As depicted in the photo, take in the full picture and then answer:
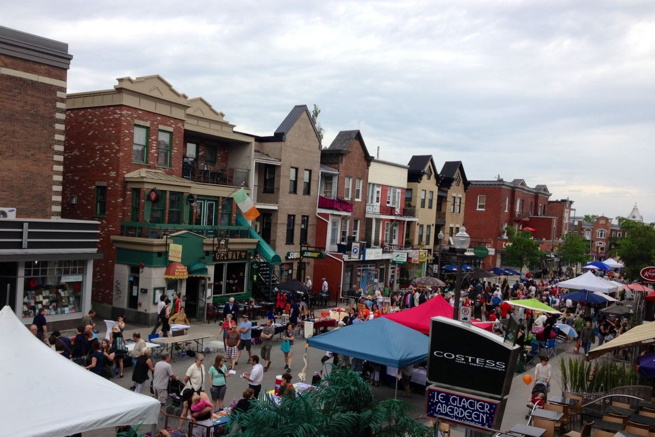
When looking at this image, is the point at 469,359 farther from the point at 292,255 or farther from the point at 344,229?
the point at 344,229

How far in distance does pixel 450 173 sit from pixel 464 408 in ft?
172

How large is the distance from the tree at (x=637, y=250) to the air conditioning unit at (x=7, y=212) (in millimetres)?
41311

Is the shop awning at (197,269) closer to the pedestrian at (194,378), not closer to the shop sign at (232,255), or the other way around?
the shop sign at (232,255)

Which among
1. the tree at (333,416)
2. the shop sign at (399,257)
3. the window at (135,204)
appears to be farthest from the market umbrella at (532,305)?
the shop sign at (399,257)

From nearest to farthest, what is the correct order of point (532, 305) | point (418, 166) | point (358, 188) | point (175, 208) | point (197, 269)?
point (532, 305) → point (197, 269) → point (175, 208) → point (358, 188) → point (418, 166)

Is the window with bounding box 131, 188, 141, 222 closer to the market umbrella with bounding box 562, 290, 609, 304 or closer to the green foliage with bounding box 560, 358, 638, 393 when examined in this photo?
the green foliage with bounding box 560, 358, 638, 393

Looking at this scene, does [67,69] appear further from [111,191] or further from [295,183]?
[295,183]

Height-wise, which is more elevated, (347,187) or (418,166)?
(418,166)

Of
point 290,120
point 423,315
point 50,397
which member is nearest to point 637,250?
point 290,120

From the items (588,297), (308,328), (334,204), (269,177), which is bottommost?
(308,328)

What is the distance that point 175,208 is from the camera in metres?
28.3

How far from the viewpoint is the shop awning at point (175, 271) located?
1031 inches

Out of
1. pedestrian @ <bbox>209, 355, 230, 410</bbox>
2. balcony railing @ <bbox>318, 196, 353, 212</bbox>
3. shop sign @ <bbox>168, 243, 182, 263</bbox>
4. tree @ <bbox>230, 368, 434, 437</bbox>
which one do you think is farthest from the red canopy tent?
balcony railing @ <bbox>318, 196, 353, 212</bbox>

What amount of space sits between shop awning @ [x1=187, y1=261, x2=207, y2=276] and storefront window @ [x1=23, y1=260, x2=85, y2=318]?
495 centimetres
